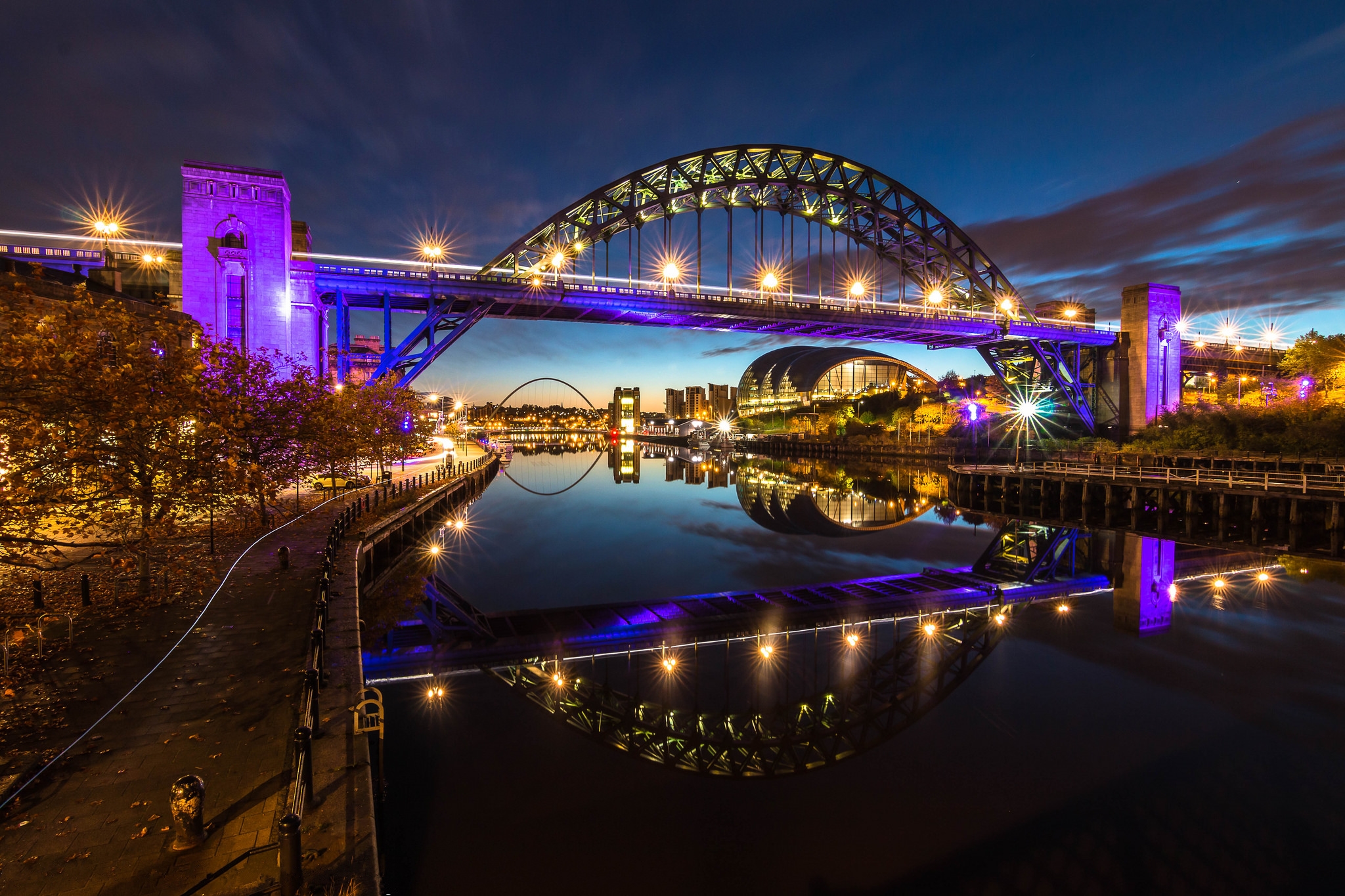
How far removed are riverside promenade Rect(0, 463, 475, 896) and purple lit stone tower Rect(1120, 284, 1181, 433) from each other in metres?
55.2

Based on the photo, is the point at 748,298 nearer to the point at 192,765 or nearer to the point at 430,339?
the point at 430,339

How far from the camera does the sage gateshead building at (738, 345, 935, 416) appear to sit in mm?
130250

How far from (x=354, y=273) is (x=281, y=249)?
10.5 ft

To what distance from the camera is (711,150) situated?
145 feet

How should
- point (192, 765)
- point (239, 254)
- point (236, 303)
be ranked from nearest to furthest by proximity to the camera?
point (192, 765)
point (239, 254)
point (236, 303)

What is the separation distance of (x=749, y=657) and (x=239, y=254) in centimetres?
3023

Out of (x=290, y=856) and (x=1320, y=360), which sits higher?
(x=1320, y=360)

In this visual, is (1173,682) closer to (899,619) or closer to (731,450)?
(899,619)

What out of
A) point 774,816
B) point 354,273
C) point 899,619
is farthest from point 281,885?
point 354,273

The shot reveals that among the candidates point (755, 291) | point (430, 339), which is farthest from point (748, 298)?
point (430, 339)

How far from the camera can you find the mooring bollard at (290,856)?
4.11m

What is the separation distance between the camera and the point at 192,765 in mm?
5977

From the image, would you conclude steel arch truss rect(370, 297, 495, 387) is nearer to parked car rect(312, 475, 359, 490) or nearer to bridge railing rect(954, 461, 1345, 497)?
parked car rect(312, 475, 359, 490)

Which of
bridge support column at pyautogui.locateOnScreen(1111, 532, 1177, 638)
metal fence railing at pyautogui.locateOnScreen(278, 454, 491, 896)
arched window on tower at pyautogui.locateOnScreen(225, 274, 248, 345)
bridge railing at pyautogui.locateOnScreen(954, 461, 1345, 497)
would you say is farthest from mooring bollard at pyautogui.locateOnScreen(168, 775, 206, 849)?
bridge railing at pyautogui.locateOnScreen(954, 461, 1345, 497)
